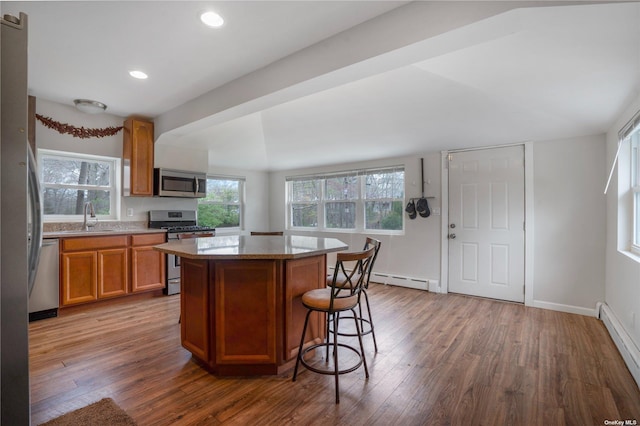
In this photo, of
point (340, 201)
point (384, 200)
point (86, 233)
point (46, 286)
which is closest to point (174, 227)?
point (86, 233)

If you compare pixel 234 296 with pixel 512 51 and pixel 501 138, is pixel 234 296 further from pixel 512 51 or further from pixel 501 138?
pixel 501 138

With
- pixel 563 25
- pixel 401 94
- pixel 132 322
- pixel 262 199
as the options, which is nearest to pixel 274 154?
pixel 262 199

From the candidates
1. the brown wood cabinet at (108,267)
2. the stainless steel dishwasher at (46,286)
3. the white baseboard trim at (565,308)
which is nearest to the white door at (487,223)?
the white baseboard trim at (565,308)

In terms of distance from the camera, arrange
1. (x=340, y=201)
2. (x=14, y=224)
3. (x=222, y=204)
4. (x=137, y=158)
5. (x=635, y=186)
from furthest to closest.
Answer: (x=222, y=204), (x=340, y=201), (x=137, y=158), (x=635, y=186), (x=14, y=224)

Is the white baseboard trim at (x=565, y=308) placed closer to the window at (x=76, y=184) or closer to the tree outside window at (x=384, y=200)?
the tree outside window at (x=384, y=200)

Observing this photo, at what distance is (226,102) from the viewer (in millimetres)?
2938

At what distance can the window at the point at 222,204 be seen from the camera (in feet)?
18.8

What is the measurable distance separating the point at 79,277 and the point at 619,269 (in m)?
5.35

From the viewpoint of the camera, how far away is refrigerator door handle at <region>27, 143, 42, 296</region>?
110 cm

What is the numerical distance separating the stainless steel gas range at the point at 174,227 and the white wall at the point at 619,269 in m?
4.45

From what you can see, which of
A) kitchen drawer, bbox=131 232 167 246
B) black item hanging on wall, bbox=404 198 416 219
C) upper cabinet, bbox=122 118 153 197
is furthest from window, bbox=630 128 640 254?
upper cabinet, bbox=122 118 153 197

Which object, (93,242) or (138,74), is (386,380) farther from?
(93,242)

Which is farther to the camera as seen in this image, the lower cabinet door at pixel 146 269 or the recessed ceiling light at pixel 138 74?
the lower cabinet door at pixel 146 269

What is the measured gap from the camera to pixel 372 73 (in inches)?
84.5
